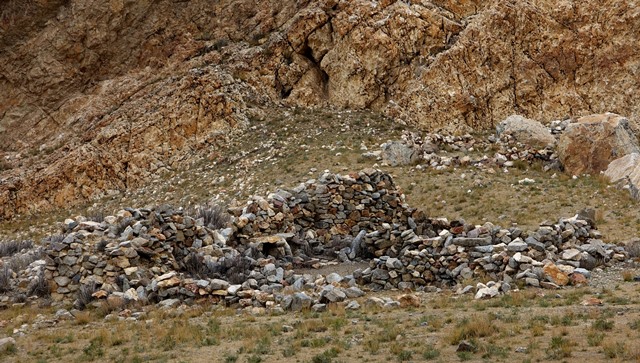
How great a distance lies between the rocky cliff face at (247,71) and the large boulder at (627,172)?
7160mm

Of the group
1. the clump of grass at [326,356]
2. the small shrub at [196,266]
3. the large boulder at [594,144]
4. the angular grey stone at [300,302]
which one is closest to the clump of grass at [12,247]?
the small shrub at [196,266]

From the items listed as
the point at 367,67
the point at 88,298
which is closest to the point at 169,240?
the point at 88,298

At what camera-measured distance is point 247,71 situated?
32562 mm

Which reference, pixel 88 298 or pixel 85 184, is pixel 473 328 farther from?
pixel 85 184

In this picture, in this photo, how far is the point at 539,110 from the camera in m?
29.6

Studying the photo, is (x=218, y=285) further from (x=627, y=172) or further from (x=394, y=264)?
(x=627, y=172)

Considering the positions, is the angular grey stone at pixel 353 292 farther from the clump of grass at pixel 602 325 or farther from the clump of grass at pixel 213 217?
the clump of grass at pixel 602 325

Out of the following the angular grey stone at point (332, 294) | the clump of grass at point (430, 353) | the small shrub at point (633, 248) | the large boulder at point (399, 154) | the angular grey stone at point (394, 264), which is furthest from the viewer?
the large boulder at point (399, 154)

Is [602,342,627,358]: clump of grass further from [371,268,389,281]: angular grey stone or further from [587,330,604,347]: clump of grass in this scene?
[371,268,389,281]: angular grey stone

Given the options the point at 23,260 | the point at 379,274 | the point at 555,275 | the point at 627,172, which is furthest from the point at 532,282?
the point at 627,172

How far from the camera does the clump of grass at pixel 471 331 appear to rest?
27.8 ft

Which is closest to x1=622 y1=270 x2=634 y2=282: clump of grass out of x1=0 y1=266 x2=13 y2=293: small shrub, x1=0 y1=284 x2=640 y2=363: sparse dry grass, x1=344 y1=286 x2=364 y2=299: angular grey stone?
x1=0 y1=284 x2=640 y2=363: sparse dry grass

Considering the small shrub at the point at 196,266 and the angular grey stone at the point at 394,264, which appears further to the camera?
the small shrub at the point at 196,266

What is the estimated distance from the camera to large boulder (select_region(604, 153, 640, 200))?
20234 mm
